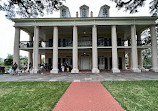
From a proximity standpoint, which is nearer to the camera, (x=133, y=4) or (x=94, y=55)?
(x=133, y=4)

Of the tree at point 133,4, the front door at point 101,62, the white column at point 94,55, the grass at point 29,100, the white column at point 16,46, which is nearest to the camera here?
the grass at point 29,100

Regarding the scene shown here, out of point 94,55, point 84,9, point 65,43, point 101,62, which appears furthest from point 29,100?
point 84,9

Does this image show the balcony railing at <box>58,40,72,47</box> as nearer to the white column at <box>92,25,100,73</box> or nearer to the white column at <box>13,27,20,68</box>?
the white column at <box>92,25,100,73</box>

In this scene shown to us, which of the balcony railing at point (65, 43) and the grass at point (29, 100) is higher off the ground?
the balcony railing at point (65, 43)

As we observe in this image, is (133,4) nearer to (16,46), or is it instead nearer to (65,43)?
(65,43)

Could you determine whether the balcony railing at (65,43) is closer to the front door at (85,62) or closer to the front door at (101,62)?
the front door at (85,62)

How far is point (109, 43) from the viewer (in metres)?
18.0

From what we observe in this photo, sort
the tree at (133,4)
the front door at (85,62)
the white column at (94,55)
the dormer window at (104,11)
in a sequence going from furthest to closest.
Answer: the front door at (85,62) < the dormer window at (104,11) < the white column at (94,55) < the tree at (133,4)

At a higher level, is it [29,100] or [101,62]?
[101,62]

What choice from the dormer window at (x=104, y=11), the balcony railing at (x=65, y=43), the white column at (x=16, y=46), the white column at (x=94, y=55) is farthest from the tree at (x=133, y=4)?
the white column at (x=16, y=46)

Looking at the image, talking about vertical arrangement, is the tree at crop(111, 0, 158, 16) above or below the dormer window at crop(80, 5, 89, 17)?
below

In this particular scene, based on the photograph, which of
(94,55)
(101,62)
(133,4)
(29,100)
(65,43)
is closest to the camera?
(29,100)

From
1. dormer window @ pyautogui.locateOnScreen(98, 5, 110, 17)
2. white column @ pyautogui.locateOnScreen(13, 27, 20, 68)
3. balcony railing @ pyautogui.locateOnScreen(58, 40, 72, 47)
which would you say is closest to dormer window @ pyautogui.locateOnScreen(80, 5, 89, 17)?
dormer window @ pyautogui.locateOnScreen(98, 5, 110, 17)

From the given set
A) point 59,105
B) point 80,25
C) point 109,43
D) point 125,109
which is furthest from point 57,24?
point 125,109
